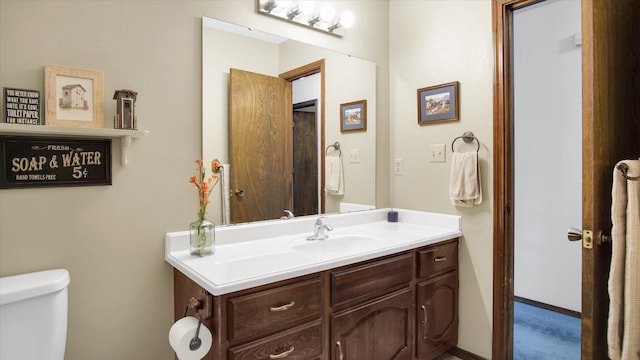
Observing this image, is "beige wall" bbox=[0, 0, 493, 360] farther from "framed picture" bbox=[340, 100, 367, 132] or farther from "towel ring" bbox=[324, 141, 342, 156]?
"towel ring" bbox=[324, 141, 342, 156]

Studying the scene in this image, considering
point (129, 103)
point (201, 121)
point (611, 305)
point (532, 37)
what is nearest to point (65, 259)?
point (129, 103)

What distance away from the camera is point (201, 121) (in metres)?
1.68

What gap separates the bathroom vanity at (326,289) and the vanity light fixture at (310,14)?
45.2 inches

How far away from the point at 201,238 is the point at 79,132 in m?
0.62

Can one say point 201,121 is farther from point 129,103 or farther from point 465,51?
point 465,51

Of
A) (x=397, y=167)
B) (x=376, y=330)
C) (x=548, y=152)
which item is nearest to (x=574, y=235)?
(x=376, y=330)

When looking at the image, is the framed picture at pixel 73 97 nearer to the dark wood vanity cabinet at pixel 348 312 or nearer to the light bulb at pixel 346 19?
the dark wood vanity cabinet at pixel 348 312

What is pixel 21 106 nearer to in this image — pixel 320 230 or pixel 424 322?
pixel 320 230

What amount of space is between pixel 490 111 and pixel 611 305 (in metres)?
1.26

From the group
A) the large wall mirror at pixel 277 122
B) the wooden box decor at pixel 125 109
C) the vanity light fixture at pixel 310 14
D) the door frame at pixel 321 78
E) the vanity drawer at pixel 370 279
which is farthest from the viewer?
the door frame at pixel 321 78

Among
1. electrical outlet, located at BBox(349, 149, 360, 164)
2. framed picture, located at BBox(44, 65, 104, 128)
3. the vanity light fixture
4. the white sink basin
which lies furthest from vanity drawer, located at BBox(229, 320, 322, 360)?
the vanity light fixture

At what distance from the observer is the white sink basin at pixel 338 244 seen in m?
1.82

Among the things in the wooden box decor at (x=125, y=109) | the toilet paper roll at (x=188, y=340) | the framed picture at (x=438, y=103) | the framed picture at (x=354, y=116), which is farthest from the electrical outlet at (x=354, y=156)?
the toilet paper roll at (x=188, y=340)

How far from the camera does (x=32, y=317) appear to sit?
1156mm
